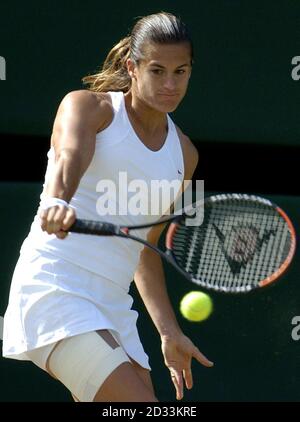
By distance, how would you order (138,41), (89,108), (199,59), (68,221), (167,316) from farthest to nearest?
(199,59)
(167,316)
(138,41)
(89,108)
(68,221)

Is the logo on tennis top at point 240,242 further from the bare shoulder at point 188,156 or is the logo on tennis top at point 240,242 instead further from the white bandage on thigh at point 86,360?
the white bandage on thigh at point 86,360

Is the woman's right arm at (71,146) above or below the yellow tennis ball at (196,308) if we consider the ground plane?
above

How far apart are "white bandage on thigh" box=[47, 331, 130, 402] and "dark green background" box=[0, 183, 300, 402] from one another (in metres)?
1.42

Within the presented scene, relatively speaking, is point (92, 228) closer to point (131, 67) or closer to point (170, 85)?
point (170, 85)

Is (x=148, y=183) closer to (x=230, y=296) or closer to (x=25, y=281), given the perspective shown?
(x=25, y=281)

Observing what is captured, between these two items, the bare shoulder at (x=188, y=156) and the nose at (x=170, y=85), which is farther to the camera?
the bare shoulder at (x=188, y=156)

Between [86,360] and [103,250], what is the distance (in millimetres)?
315

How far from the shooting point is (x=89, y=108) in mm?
3139

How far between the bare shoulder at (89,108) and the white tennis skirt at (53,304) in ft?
1.22

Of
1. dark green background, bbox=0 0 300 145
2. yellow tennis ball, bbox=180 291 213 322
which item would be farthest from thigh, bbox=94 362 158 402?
dark green background, bbox=0 0 300 145

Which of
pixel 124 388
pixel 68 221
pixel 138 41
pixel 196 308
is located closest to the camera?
pixel 68 221

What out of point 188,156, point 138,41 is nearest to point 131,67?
point 138,41

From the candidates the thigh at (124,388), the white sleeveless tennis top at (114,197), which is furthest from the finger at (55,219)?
the thigh at (124,388)

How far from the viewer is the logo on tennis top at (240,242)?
3207 mm
